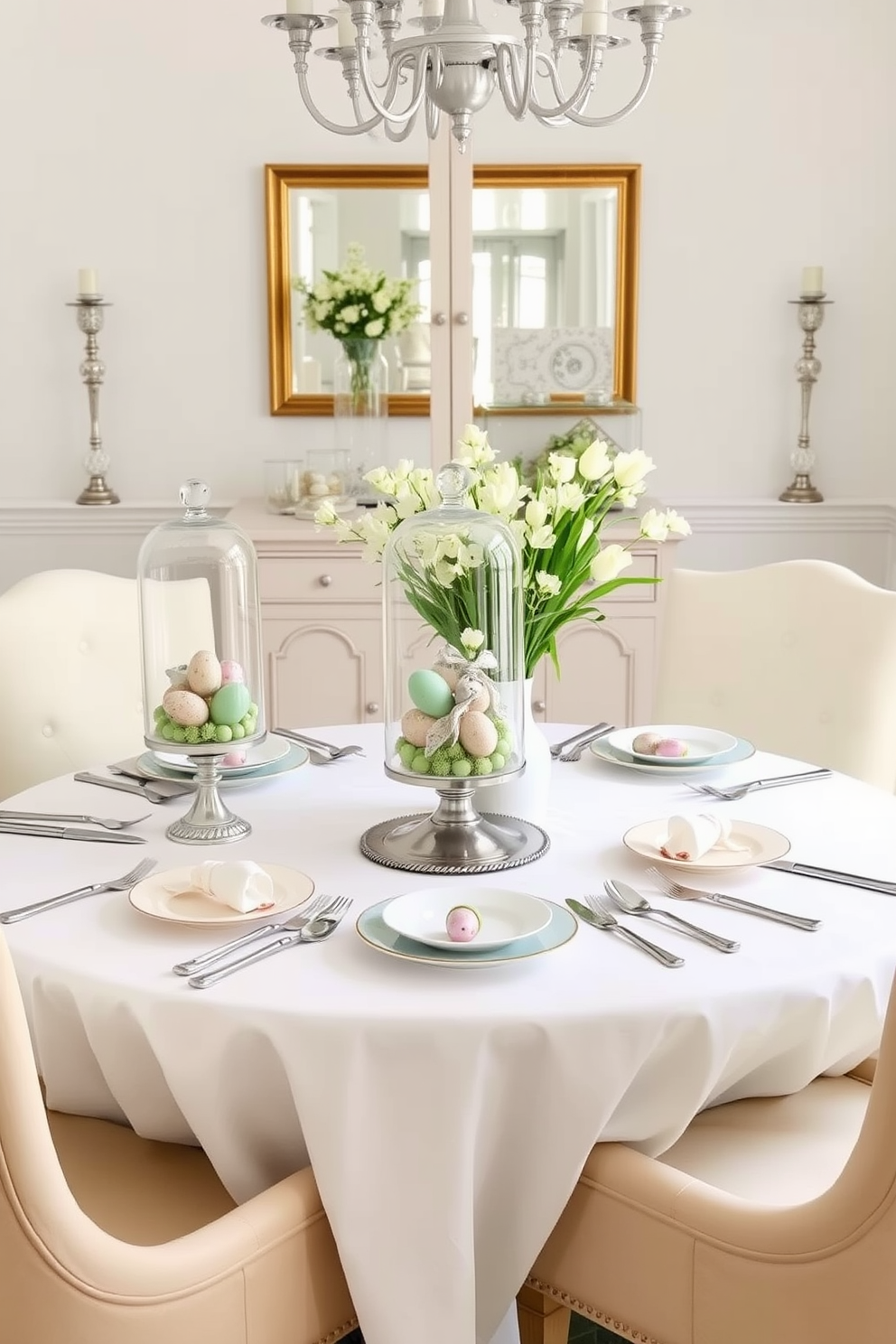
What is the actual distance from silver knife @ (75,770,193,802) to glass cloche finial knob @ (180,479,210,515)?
41cm

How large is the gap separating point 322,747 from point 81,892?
69 centimetres

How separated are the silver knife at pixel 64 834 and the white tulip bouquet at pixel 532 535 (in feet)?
1.60

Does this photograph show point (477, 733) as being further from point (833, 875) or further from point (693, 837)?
point (833, 875)

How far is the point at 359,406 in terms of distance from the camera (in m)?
3.99

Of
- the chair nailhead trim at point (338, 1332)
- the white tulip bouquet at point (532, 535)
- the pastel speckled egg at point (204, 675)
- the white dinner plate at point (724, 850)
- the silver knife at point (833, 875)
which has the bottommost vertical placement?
the chair nailhead trim at point (338, 1332)

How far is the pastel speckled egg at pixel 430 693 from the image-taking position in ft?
5.30

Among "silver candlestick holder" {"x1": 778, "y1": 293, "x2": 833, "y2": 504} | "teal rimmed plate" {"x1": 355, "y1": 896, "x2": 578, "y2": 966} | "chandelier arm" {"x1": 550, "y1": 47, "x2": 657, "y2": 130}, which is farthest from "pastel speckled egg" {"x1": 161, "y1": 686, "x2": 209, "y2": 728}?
"silver candlestick holder" {"x1": 778, "y1": 293, "x2": 833, "y2": 504}

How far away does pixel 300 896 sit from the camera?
1.58m

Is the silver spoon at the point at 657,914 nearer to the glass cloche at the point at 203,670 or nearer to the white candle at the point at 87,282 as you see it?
the glass cloche at the point at 203,670

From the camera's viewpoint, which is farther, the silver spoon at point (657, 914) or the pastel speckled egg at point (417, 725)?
the pastel speckled egg at point (417, 725)

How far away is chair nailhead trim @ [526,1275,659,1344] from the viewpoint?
138cm

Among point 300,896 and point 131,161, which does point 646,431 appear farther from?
point 300,896

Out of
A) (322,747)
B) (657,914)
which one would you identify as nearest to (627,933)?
(657,914)

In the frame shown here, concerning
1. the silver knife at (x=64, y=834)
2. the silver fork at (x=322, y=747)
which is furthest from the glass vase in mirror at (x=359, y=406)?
the silver knife at (x=64, y=834)
